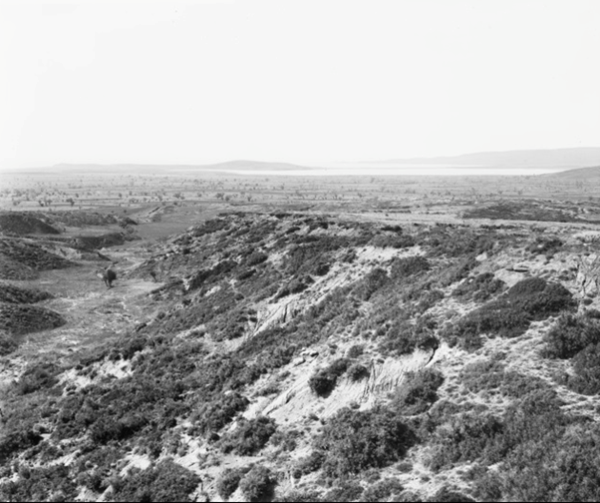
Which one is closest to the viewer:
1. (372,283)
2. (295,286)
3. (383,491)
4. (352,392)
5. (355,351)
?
(383,491)

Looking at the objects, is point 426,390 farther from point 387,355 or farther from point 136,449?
point 136,449

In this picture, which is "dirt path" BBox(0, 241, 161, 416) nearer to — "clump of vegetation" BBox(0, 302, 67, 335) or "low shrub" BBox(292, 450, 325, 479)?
"clump of vegetation" BBox(0, 302, 67, 335)

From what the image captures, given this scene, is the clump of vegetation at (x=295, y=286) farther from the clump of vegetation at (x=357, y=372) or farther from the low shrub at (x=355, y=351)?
the clump of vegetation at (x=357, y=372)

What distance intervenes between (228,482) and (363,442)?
18.0 feet

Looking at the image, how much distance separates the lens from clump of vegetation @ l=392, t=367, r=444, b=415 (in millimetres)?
19766

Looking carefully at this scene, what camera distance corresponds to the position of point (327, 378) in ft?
77.5

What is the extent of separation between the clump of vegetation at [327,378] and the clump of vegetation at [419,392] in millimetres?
3650

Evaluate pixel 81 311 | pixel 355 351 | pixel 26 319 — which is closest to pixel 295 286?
pixel 355 351

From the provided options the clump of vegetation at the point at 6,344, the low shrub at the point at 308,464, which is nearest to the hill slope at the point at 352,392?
the low shrub at the point at 308,464

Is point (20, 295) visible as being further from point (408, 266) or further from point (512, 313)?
point (512, 313)

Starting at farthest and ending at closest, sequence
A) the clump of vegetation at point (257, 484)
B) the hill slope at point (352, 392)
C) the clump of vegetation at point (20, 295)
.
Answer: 1. the clump of vegetation at point (20, 295)
2. the clump of vegetation at point (257, 484)
3. the hill slope at point (352, 392)

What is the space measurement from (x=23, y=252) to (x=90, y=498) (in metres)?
66.7

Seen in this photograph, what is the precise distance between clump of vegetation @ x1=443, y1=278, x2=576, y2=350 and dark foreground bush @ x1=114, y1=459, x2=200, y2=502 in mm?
14118

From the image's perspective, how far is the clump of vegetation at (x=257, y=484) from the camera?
55.6 ft
